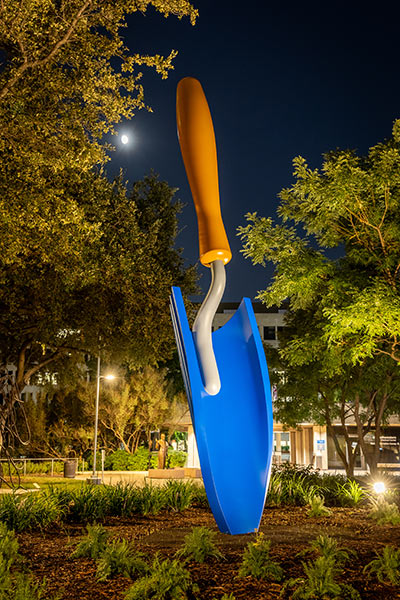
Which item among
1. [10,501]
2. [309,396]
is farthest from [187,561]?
[309,396]

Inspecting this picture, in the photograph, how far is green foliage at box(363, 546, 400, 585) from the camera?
164 inches

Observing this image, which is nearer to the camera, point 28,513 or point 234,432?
point 234,432

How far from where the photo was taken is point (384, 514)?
7246 mm

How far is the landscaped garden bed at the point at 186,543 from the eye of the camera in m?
4.13

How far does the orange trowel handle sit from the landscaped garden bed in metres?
3.35

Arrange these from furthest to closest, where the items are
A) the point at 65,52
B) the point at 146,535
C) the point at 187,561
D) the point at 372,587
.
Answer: the point at 65,52, the point at 146,535, the point at 187,561, the point at 372,587

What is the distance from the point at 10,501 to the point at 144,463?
19.8 metres

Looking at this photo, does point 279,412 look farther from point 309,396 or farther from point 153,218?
point 153,218

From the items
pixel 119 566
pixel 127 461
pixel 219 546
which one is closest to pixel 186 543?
pixel 219 546

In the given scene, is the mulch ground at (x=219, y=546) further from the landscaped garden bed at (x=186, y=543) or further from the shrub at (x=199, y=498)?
the shrub at (x=199, y=498)

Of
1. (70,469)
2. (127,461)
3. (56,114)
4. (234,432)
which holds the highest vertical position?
(56,114)

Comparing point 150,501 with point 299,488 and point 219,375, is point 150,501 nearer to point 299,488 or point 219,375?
point 299,488

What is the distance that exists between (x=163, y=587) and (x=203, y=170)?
4.84 m

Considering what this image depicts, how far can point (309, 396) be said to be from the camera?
727 inches
